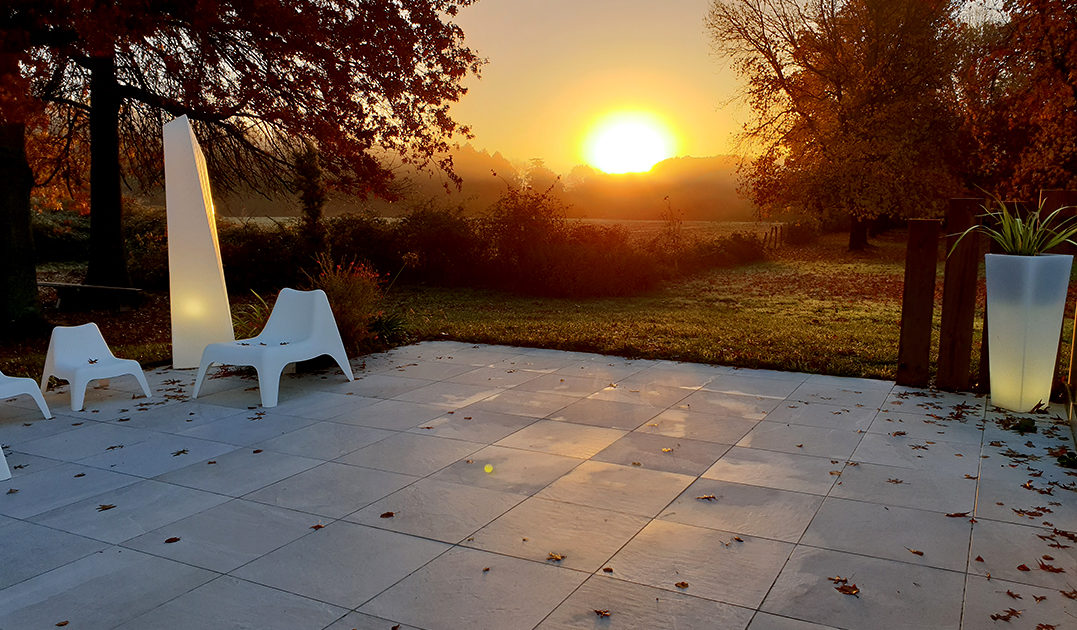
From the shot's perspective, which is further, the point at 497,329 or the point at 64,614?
the point at 497,329

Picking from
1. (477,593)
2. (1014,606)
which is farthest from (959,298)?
(477,593)

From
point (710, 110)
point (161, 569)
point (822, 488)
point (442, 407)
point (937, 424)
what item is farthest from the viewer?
point (710, 110)

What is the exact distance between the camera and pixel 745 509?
10.2ft

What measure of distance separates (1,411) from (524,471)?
3752 mm

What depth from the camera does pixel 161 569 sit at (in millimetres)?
2615

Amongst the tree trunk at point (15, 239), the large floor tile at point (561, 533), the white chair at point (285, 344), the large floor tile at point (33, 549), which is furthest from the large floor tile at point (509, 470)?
the tree trunk at point (15, 239)

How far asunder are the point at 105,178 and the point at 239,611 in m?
10.4

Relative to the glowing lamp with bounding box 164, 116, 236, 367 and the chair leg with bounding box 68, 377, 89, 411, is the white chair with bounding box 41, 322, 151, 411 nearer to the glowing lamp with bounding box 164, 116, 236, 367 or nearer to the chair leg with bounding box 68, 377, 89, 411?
the chair leg with bounding box 68, 377, 89, 411

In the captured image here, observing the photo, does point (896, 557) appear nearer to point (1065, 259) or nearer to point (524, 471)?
point (524, 471)

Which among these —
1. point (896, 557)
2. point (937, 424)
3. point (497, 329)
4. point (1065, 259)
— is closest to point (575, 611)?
point (896, 557)

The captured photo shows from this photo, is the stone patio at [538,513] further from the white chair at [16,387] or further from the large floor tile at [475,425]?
the white chair at [16,387]

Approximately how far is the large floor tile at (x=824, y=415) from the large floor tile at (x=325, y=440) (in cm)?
241

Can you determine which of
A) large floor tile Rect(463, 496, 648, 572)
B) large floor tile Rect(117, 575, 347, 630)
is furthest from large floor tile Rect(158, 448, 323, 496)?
large floor tile Rect(463, 496, 648, 572)

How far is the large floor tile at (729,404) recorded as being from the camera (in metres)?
4.69
